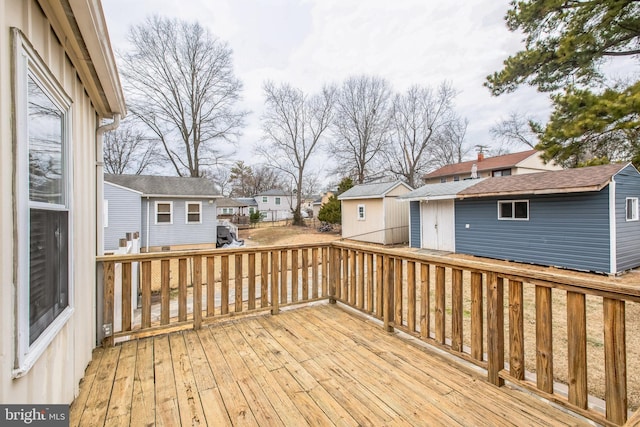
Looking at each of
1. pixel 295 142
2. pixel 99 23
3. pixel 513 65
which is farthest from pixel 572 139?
pixel 295 142

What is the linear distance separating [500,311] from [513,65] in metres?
7.20

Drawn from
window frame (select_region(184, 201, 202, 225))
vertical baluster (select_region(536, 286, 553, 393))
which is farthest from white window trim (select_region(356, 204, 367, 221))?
vertical baluster (select_region(536, 286, 553, 393))

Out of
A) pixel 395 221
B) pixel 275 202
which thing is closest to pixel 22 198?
pixel 395 221

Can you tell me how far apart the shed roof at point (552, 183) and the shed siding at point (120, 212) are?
12.4 meters

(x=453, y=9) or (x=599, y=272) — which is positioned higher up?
(x=453, y=9)

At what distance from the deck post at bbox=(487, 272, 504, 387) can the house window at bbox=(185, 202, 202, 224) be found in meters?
12.6

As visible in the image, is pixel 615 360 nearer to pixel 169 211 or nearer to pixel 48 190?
pixel 48 190

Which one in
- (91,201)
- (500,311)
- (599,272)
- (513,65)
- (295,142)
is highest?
(295,142)

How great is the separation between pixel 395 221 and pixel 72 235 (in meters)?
12.2

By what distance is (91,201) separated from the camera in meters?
2.38

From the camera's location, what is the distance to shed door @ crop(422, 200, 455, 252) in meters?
10.4

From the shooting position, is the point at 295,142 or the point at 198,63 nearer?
the point at 198,63

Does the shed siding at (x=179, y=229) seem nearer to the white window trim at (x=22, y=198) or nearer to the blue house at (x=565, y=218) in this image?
the blue house at (x=565, y=218)

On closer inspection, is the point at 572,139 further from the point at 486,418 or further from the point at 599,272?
the point at 486,418
